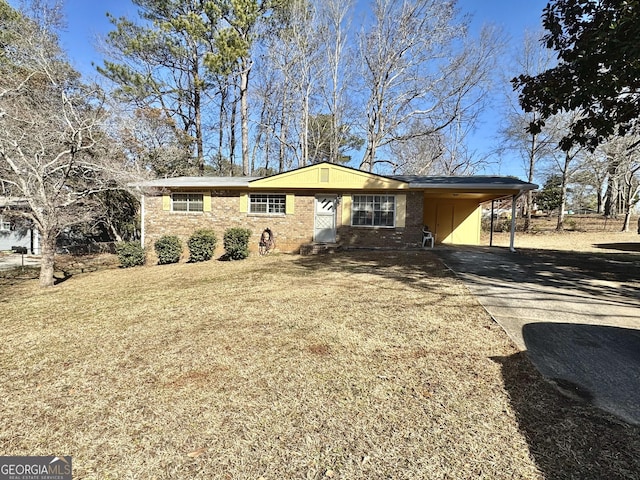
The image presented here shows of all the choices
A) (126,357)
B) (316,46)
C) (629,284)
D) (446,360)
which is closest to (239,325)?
(126,357)

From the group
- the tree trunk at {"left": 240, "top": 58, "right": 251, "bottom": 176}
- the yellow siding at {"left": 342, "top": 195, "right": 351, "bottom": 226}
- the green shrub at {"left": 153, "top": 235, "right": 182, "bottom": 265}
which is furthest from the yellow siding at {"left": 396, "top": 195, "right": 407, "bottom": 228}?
the tree trunk at {"left": 240, "top": 58, "right": 251, "bottom": 176}

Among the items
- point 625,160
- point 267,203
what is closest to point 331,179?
point 267,203

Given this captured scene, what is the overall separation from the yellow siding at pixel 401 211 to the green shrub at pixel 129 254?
9.28 m

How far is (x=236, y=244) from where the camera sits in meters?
11.2

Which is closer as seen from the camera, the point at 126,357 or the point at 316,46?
the point at 126,357

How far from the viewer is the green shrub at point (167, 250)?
1149 centimetres

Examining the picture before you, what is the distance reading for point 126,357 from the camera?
344 centimetres

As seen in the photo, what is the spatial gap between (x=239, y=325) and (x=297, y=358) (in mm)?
1326

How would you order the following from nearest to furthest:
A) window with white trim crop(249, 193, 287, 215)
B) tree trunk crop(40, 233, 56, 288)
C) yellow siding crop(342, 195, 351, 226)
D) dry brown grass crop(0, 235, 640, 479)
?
dry brown grass crop(0, 235, 640, 479) → tree trunk crop(40, 233, 56, 288) → yellow siding crop(342, 195, 351, 226) → window with white trim crop(249, 193, 287, 215)

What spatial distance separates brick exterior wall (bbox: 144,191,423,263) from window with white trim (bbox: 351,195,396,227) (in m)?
0.24

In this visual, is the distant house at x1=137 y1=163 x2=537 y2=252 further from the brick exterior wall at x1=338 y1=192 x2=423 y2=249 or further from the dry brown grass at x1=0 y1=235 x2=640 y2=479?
the dry brown grass at x1=0 y1=235 x2=640 y2=479

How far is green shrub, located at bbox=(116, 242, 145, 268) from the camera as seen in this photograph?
36.6ft

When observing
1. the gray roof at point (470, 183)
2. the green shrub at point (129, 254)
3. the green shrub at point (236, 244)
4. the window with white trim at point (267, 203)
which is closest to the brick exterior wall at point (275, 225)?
the window with white trim at point (267, 203)

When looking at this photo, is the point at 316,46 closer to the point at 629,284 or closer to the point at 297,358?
the point at 629,284
